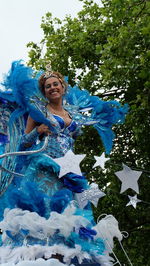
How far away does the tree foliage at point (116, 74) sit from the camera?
8.64 metres

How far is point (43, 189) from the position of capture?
4500 mm

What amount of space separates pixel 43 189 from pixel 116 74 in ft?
15.2

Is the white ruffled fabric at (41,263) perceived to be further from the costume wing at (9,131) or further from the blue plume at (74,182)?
the costume wing at (9,131)

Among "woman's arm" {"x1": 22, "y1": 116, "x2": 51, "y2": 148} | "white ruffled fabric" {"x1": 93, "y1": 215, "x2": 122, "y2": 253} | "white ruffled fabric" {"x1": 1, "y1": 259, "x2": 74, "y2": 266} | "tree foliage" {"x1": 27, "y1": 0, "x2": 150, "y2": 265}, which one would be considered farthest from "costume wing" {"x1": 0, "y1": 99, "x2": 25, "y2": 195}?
"tree foliage" {"x1": 27, "y1": 0, "x2": 150, "y2": 265}

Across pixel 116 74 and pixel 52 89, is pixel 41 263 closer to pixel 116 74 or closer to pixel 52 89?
pixel 52 89

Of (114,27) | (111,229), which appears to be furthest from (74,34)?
(111,229)

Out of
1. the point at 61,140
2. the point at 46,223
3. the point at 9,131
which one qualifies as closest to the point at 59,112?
the point at 61,140

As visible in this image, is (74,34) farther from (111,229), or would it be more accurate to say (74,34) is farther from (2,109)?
(111,229)

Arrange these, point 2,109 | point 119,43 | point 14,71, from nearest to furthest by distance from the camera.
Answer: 1. point 14,71
2. point 2,109
3. point 119,43

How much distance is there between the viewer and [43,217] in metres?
4.23

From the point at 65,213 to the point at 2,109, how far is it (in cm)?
126

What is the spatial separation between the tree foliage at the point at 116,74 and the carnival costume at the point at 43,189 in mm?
3544

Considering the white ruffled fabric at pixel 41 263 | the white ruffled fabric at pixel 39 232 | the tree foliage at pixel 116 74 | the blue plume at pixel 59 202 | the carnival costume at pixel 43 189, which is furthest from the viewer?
the tree foliage at pixel 116 74

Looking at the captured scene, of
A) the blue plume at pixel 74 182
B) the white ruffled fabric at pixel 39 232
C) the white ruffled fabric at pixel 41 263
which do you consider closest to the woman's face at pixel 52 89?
the blue plume at pixel 74 182
